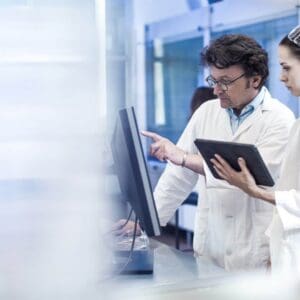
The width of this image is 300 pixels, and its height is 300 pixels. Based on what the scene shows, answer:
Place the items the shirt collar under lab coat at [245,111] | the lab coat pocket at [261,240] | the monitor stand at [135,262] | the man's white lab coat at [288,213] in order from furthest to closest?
the shirt collar under lab coat at [245,111] < the lab coat pocket at [261,240] < the man's white lab coat at [288,213] < the monitor stand at [135,262]

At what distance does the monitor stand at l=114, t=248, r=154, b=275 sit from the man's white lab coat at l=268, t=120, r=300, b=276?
0.32 metres

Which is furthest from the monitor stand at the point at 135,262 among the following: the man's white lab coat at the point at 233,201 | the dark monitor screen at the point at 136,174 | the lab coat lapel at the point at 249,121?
the lab coat lapel at the point at 249,121

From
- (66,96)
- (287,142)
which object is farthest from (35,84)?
(287,142)

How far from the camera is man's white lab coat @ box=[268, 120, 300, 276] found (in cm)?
133

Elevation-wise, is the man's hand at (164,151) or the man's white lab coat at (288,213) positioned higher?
the man's hand at (164,151)

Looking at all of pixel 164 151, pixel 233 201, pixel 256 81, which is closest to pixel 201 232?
pixel 233 201

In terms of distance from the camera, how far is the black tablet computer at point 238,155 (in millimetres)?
1334

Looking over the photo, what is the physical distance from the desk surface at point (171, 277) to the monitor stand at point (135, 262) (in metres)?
0.02

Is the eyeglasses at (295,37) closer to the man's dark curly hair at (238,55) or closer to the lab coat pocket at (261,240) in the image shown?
the man's dark curly hair at (238,55)

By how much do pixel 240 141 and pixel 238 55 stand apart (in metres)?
0.26

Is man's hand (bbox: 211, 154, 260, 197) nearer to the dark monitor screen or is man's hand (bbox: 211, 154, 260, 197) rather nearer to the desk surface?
the desk surface

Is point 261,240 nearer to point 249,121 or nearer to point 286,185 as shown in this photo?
point 286,185

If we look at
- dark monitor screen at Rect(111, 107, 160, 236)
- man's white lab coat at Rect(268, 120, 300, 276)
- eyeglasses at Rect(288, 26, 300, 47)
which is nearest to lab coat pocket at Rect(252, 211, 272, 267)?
man's white lab coat at Rect(268, 120, 300, 276)

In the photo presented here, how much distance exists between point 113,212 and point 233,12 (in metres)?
3.98
